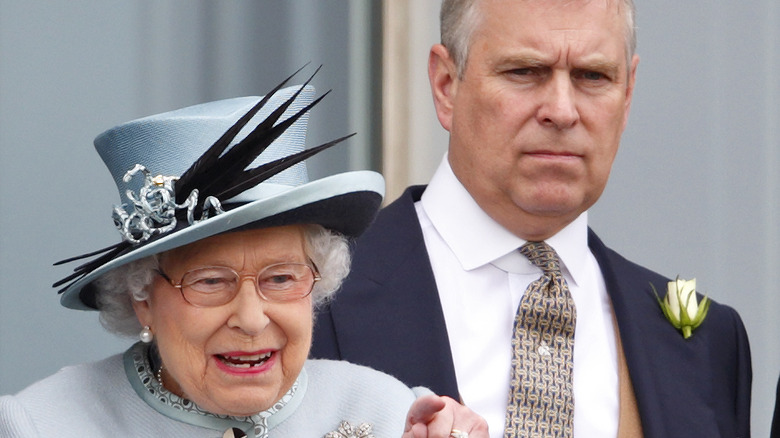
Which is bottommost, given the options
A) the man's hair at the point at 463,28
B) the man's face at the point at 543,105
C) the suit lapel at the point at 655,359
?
the suit lapel at the point at 655,359

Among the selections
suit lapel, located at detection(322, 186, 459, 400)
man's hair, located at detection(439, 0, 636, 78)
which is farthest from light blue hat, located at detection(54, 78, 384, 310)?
man's hair, located at detection(439, 0, 636, 78)

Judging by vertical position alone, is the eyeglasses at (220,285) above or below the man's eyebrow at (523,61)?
below

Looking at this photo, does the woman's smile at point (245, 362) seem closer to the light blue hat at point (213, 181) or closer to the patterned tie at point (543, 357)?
the light blue hat at point (213, 181)

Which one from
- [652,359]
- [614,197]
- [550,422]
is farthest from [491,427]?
[614,197]

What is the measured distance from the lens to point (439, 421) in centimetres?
245

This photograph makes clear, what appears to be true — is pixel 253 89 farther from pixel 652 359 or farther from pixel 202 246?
pixel 202 246

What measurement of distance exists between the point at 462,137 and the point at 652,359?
0.73 metres

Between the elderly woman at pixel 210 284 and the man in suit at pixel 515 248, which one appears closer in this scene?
the elderly woman at pixel 210 284

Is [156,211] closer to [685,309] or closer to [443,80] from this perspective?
[443,80]

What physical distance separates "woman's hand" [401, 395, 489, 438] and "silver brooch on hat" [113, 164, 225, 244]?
19.3 inches

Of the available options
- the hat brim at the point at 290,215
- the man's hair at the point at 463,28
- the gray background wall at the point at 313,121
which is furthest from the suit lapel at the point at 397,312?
the gray background wall at the point at 313,121

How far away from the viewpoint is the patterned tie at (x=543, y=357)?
324 centimetres

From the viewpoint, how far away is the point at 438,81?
358 cm

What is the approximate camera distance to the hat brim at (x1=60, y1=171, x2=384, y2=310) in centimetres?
237
